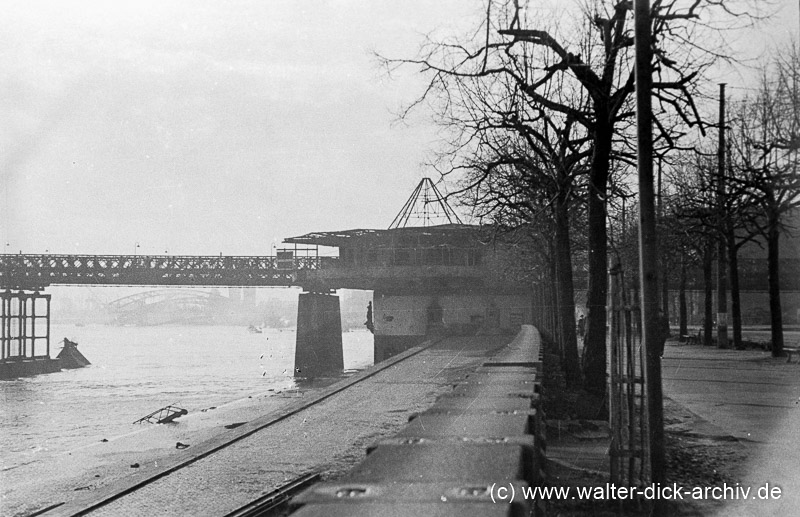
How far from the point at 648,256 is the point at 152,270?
8935cm

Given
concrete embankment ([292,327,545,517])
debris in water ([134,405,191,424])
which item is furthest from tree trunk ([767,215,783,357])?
concrete embankment ([292,327,545,517])

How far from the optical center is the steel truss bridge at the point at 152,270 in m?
88.8

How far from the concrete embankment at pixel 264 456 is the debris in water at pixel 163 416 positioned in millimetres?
15185

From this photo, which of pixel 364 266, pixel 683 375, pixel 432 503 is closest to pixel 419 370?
pixel 683 375

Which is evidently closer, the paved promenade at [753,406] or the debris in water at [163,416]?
the paved promenade at [753,406]

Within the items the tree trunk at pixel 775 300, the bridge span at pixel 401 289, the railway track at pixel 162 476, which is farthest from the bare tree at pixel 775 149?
the bridge span at pixel 401 289

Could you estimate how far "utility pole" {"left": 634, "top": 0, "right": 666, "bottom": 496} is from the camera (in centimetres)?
854

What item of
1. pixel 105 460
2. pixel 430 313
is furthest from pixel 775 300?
pixel 430 313

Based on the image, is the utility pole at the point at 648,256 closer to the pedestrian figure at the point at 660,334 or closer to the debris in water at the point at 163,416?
the pedestrian figure at the point at 660,334

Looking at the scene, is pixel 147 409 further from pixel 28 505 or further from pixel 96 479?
pixel 28 505

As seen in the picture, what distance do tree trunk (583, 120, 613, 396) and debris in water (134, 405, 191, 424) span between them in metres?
23.6

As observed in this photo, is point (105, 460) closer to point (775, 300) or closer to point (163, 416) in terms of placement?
point (163, 416)

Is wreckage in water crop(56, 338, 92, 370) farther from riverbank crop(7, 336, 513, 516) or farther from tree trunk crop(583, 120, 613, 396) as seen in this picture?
tree trunk crop(583, 120, 613, 396)

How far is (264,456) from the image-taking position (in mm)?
12922
